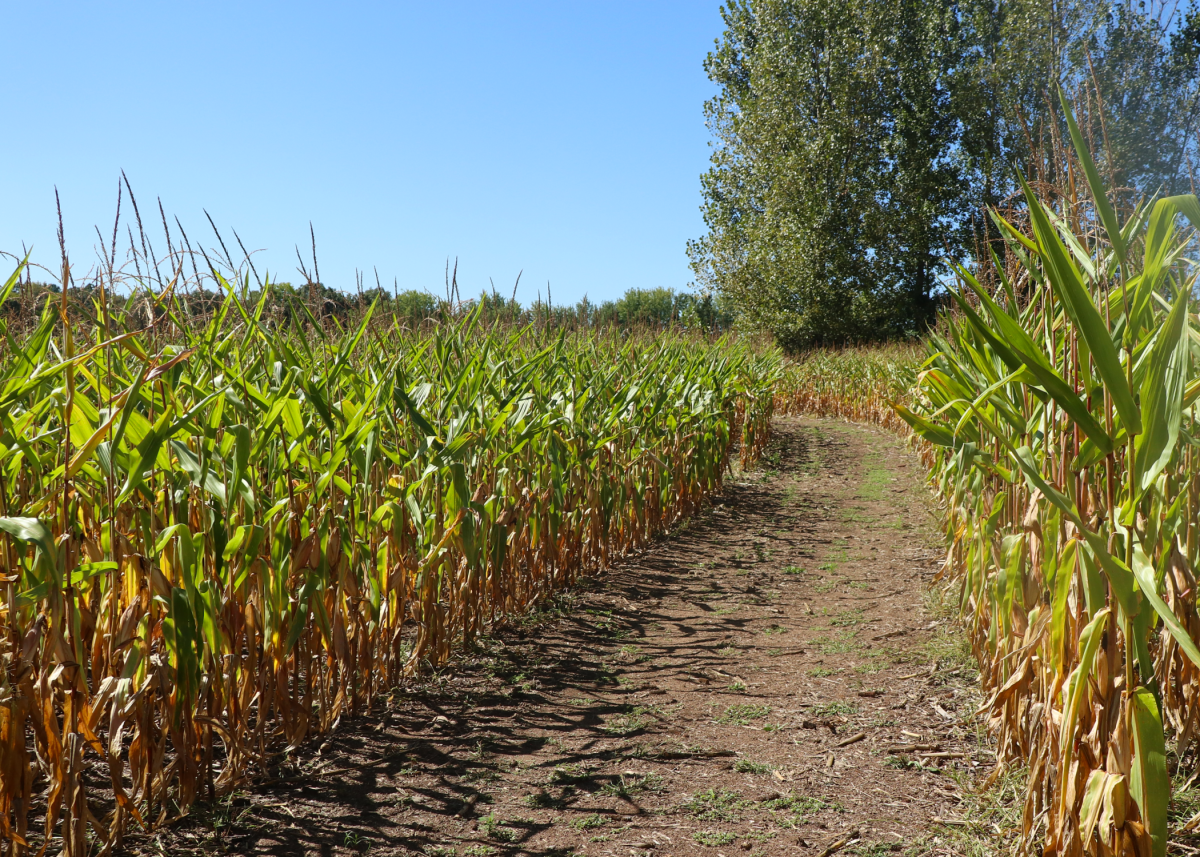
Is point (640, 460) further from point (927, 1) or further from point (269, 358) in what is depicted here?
point (927, 1)

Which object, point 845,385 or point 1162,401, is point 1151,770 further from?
point 845,385

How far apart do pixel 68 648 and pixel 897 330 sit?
22.8 m

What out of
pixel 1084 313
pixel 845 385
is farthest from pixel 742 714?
pixel 845 385

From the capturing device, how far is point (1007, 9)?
2009cm

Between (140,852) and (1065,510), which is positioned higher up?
(1065,510)

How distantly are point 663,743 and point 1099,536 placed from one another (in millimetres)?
1597

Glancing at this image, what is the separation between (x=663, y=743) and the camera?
103 inches

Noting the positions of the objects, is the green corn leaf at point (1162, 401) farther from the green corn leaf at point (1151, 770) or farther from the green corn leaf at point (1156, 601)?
the green corn leaf at point (1151, 770)

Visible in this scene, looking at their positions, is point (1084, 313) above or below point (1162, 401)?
→ above

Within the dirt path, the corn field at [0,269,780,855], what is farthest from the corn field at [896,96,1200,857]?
the corn field at [0,269,780,855]

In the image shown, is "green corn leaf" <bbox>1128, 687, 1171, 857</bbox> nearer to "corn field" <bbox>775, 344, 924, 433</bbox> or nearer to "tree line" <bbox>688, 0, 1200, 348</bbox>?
"corn field" <bbox>775, 344, 924, 433</bbox>

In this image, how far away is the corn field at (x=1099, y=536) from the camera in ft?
4.27

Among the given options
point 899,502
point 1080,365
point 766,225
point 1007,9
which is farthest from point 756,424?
point 1007,9

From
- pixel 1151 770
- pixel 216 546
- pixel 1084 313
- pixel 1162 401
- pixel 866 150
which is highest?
pixel 866 150
